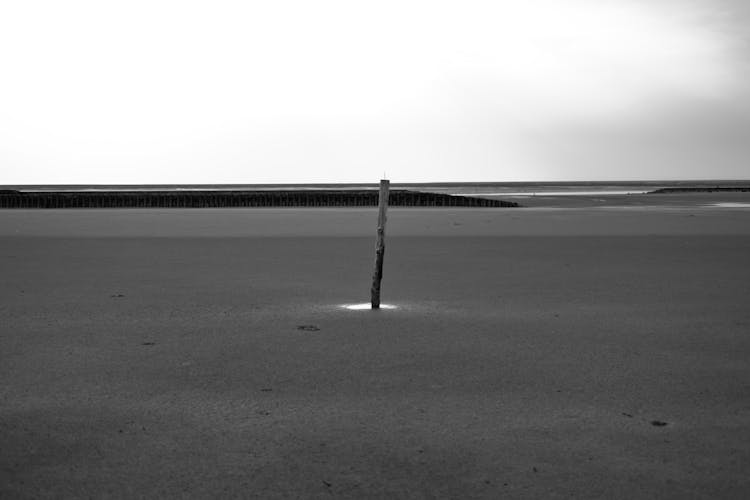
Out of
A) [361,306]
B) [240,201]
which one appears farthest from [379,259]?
[240,201]

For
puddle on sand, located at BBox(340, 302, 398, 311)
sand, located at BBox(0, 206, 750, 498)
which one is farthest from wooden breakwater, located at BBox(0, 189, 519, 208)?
puddle on sand, located at BBox(340, 302, 398, 311)

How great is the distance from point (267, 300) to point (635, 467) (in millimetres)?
7058

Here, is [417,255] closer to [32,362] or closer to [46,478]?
[32,362]

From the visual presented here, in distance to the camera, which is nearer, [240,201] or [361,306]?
[361,306]

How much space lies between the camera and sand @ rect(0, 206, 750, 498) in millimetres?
4715

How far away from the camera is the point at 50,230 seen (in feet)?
87.2

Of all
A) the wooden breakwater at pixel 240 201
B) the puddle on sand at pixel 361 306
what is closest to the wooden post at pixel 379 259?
the puddle on sand at pixel 361 306

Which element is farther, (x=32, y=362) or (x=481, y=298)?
(x=481, y=298)

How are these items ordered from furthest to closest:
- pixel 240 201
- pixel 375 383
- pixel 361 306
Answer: pixel 240 201, pixel 361 306, pixel 375 383

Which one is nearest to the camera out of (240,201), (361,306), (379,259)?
(379,259)

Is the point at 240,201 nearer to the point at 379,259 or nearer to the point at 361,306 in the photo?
the point at 361,306

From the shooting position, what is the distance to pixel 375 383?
22.1 feet

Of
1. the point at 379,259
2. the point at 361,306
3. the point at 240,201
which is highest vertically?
the point at 379,259

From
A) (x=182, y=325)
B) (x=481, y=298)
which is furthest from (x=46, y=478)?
(x=481, y=298)
